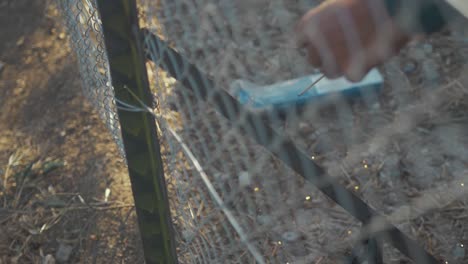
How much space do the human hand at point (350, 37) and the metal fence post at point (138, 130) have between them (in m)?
0.37

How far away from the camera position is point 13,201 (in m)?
2.12

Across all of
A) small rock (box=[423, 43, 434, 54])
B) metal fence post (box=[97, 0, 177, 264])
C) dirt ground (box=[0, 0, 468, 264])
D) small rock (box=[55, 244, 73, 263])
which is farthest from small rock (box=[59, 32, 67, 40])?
metal fence post (box=[97, 0, 177, 264])

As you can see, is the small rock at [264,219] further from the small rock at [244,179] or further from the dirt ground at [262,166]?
the small rock at [244,179]

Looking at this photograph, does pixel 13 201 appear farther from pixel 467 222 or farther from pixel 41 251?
pixel 467 222

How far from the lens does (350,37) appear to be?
0.81 m

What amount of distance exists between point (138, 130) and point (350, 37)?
53 centimetres

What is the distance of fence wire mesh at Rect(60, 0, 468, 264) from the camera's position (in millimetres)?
1801

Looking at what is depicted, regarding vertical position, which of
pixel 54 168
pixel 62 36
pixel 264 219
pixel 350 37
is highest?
pixel 350 37

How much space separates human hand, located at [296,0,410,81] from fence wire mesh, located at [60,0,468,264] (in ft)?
2.13

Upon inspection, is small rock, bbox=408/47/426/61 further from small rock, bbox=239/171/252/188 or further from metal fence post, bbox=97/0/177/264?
metal fence post, bbox=97/0/177/264

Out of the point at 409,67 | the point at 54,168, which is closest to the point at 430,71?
the point at 409,67

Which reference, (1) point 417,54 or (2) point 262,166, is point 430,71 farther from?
(2) point 262,166

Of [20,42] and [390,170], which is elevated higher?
[20,42]

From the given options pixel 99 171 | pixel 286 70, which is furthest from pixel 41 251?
pixel 286 70
